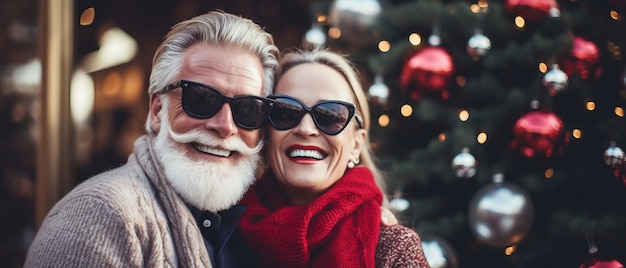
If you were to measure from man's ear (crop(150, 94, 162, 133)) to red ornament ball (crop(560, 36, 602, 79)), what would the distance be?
1.94 metres

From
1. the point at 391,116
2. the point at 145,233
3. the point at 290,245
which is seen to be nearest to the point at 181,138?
the point at 145,233

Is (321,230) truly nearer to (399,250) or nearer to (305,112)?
(399,250)

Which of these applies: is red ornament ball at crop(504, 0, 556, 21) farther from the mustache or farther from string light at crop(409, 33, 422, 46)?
the mustache

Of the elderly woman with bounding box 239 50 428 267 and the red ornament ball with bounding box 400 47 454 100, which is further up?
the red ornament ball with bounding box 400 47 454 100

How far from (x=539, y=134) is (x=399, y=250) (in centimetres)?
110

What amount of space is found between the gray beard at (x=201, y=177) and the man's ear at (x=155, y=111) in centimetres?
5

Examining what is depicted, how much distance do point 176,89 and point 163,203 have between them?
418mm

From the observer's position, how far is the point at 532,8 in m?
2.88

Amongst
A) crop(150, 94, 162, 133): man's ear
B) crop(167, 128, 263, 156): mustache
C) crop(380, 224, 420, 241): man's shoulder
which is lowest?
crop(380, 224, 420, 241): man's shoulder

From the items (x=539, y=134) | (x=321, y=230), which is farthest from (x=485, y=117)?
(x=321, y=230)

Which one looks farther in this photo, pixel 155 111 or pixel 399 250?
pixel 155 111

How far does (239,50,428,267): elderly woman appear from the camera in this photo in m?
2.02

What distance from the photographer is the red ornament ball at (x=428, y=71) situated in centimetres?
303

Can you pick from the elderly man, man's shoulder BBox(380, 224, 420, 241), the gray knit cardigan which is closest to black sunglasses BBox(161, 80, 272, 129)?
the elderly man
